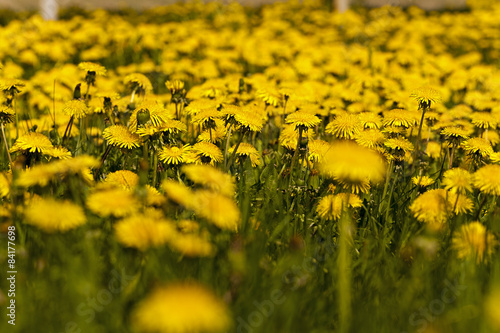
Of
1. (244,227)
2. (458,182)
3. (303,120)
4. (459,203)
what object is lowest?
(244,227)

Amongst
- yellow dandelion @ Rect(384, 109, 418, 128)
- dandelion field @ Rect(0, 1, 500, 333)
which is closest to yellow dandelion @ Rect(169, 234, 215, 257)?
dandelion field @ Rect(0, 1, 500, 333)

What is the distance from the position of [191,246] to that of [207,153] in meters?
0.81

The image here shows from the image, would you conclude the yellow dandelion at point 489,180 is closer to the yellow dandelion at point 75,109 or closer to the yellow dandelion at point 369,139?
the yellow dandelion at point 369,139

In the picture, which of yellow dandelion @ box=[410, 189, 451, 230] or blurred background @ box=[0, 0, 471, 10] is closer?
yellow dandelion @ box=[410, 189, 451, 230]

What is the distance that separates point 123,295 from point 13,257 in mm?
468

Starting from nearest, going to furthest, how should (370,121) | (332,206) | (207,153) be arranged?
1. (332,206)
2. (207,153)
3. (370,121)

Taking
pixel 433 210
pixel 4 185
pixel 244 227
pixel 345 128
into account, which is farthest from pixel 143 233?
pixel 345 128

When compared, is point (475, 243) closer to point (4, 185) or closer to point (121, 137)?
point (121, 137)

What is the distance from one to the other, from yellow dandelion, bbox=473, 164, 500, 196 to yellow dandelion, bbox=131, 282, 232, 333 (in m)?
1.23

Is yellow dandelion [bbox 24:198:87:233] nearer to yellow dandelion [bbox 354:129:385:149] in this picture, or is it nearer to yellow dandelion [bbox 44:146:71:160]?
yellow dandelion [bbox 44:146:71:160]

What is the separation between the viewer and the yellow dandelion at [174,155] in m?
2.33

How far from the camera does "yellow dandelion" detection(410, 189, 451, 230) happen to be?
1976 millimetres

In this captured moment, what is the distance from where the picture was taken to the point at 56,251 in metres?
1.64

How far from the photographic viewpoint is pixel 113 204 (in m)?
1.59
